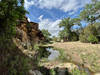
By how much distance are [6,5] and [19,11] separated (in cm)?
67

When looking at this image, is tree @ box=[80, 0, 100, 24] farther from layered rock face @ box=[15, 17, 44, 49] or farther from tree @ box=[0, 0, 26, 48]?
tree @ box=[0, 0, 26, 48]

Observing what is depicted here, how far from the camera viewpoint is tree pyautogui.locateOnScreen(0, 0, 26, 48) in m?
2.98

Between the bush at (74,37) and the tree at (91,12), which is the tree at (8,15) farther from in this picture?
the bush at (74,37)

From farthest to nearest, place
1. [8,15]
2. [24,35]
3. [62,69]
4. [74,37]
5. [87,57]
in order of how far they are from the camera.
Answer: [74,37], [24,35], [87,57], [62,69], [8,15]

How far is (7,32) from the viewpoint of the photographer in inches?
139

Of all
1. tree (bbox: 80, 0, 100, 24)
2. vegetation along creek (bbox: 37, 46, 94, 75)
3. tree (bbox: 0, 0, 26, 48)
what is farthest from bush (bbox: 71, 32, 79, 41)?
tree (bbox: 0, 0, 26, 48)

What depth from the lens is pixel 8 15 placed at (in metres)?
3.21

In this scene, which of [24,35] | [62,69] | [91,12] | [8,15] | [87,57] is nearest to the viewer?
[8,15]

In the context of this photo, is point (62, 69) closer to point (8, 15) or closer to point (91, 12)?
point (8, 15)

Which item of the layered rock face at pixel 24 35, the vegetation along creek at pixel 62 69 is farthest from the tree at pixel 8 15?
the layered rock face at pixel 24 35

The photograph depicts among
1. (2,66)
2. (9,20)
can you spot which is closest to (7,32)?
(9,20)

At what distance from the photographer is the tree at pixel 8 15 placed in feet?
9.78

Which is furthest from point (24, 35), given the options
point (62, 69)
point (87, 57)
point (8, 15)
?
point (87, 57)

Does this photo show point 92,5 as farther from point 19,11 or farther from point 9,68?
point 9,68
